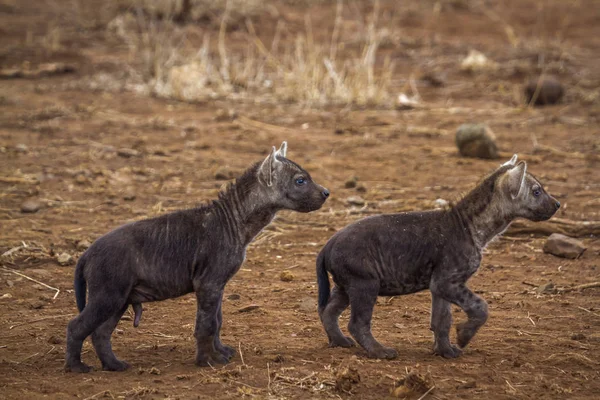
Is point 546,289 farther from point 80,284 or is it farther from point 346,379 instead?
point 80,284

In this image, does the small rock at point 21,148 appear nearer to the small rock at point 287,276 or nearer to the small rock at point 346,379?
the small rock at point 287,276

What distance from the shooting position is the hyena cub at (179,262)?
20.4ft

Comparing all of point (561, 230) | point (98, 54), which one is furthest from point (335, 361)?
point (98, 54)

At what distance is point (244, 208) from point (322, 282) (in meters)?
0.77

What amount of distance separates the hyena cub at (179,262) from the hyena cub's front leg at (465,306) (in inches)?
52.1

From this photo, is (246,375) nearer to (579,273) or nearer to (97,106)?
(579,273)

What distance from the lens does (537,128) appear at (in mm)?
14430

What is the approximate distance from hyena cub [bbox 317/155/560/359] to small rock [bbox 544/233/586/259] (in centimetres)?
218

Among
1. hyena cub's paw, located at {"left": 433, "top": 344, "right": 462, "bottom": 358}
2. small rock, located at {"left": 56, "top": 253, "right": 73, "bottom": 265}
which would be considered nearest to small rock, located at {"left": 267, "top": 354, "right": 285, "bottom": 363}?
hyena cub's paw, located at {"left": 433, "top": 344, "right": 462, "bottom": 358}

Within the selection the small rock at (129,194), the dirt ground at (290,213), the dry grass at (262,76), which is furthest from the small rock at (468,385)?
the dry grass at (262,76)

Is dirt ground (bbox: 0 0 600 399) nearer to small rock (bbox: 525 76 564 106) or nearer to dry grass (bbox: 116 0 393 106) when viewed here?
small rock (bbox: 525 76 564 106)

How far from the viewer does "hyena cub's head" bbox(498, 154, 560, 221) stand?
702cm

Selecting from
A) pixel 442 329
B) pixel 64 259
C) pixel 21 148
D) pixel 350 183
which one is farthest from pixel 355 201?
pixel 21 148

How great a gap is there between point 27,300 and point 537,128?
893cm
